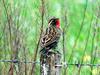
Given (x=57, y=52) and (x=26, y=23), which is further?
(x=26, y=23)

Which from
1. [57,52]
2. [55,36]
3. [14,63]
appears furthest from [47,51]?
[14,63]

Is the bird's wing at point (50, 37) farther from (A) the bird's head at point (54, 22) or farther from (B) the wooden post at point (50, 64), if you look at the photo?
(B) the wooden post at point (50, 64)

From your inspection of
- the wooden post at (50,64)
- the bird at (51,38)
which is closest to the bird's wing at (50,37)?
the bird at (51,38)

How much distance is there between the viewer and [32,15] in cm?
767

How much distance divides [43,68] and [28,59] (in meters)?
1.50

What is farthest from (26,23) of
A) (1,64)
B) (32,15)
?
(1,64)

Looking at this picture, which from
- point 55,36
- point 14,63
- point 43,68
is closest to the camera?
point 43,68

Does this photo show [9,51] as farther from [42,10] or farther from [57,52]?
[57,52]

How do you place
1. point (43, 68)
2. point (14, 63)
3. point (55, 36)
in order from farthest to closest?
point (14, 63) → point (55, 36) → point (43, 68)

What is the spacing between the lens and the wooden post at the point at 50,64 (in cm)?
591

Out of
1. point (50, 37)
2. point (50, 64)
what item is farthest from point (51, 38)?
point (50, 64)

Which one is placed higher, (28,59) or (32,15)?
(32,15)

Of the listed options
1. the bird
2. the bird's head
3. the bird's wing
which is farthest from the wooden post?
the bird's head

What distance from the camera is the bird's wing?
637 centimetres
